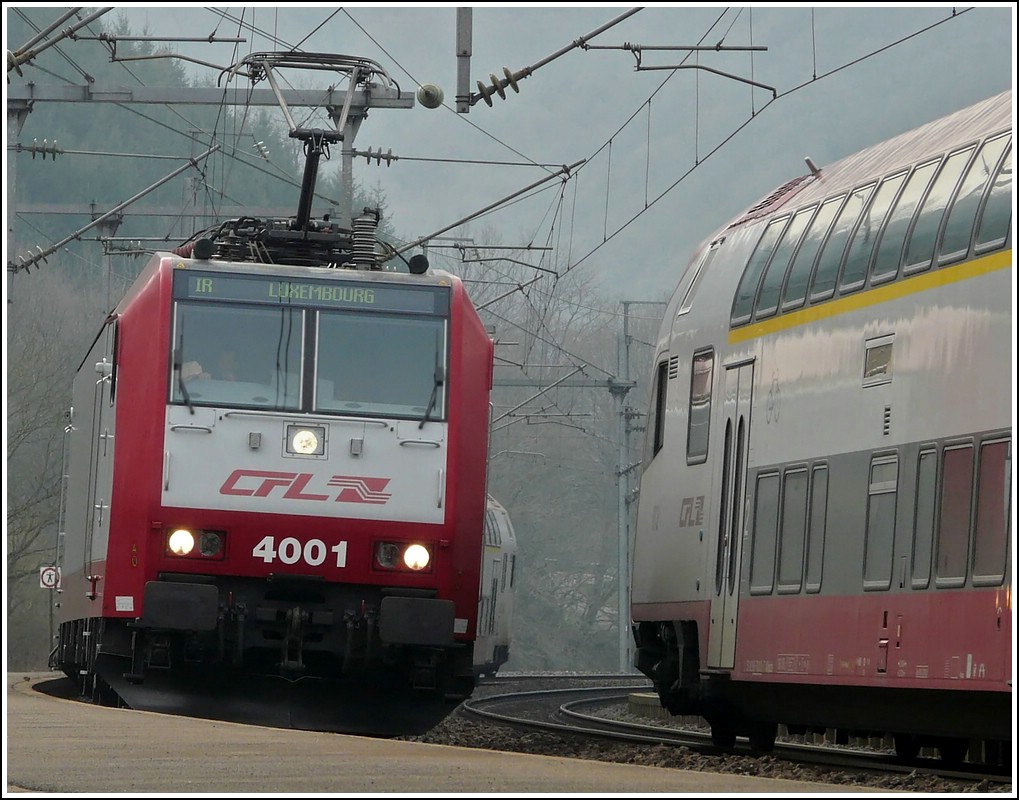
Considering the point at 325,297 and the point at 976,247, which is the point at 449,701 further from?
the point at 976,247

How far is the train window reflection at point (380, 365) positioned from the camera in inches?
557

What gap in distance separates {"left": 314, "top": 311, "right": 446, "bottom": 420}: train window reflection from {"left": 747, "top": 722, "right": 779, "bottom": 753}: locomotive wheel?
13.2 feet

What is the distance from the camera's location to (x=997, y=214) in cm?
1079

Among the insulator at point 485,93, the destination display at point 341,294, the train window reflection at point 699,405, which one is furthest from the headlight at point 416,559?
the insulator at point 485,93

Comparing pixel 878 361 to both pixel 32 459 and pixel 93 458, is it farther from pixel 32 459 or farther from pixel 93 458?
pixel 32 459

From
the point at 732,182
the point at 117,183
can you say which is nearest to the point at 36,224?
the point at 117,183

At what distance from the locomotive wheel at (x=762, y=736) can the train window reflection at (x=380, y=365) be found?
4.03m

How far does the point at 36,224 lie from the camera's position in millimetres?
78562

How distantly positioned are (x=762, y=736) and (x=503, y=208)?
85.7m

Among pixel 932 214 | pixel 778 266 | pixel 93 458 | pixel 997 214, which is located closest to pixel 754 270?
pixel 778 266

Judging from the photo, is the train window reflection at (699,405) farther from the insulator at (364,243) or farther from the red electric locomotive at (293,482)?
the insulator at (364,243)

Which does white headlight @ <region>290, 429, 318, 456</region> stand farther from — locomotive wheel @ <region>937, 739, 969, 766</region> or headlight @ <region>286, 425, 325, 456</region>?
locomotive wheel @ <region>937, 739, 969, 766</region>

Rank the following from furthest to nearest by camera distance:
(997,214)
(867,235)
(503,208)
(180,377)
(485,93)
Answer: (503,208) < (485,93) < (180,377) < (867,235) < (997,214)

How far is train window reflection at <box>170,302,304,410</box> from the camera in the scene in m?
14.0
